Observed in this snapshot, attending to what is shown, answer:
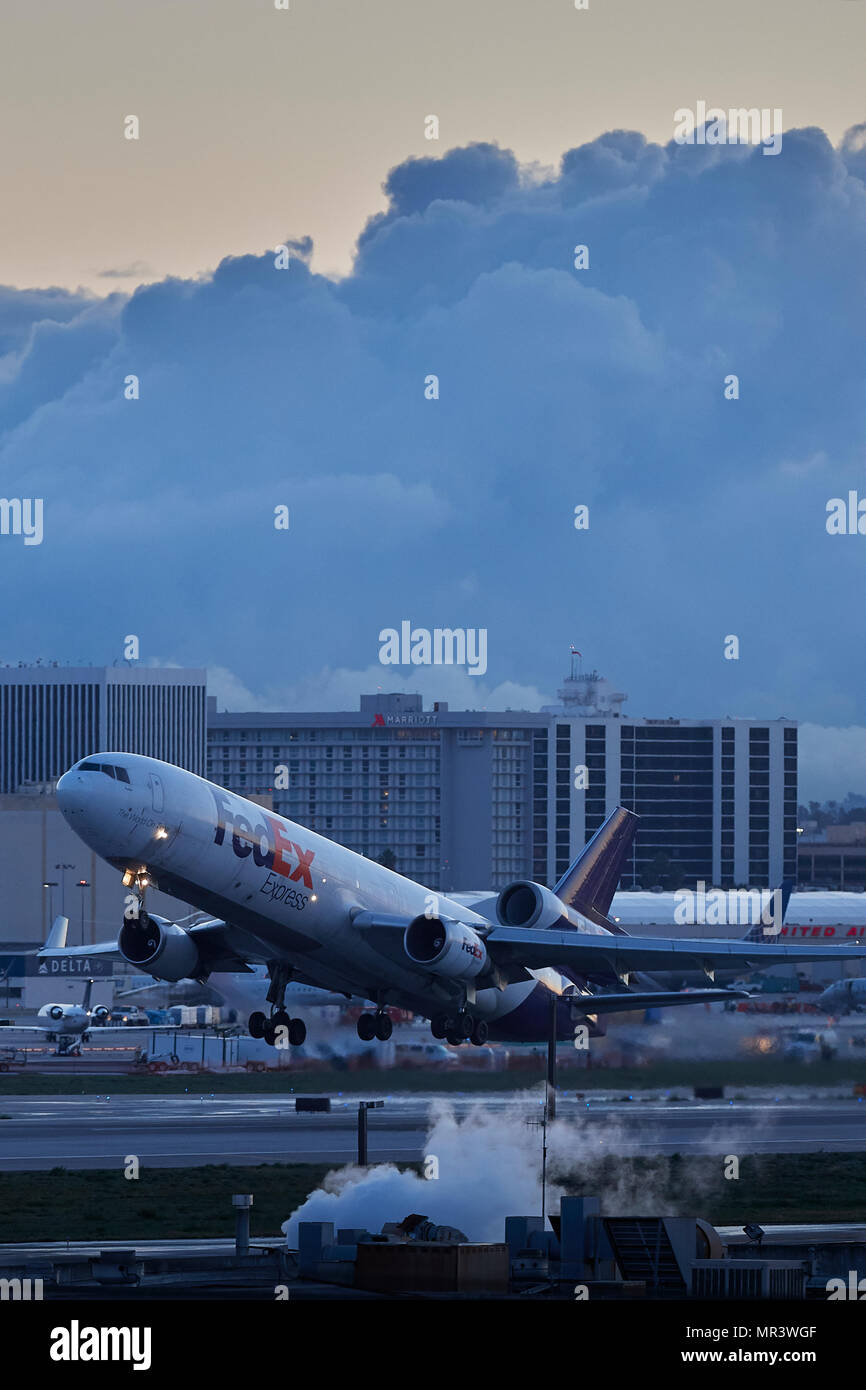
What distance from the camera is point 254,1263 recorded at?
174ft

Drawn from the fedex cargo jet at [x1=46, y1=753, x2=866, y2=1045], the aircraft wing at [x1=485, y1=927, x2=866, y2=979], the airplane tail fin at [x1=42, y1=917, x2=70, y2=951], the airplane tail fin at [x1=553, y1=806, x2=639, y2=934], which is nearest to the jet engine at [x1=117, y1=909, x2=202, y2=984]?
the fedex cargo jet at [x1=46, y1=753, x2=866, y2=1045]

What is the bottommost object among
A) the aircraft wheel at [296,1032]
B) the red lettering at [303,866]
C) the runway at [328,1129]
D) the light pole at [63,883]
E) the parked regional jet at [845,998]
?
the runway at [328,1129]

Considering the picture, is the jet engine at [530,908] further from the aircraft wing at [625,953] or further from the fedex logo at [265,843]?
the fedex logo at [265,843]

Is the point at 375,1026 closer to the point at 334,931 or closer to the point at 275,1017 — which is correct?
the point at 275,1017

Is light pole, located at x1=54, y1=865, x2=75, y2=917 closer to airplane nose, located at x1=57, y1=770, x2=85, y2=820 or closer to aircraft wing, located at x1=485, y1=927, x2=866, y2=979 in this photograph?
aircraft wing, located at x1=485, y1=927, x2=866, y2=979

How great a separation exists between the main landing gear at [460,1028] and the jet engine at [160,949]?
7.35 meters

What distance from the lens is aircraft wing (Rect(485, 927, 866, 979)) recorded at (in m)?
64.8

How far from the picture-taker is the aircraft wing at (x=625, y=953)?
213ft

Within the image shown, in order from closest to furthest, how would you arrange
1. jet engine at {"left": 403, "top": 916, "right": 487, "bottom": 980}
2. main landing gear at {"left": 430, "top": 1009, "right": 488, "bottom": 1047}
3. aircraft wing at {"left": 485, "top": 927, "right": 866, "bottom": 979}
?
jet engine at {"left": 403, "top": 916, "right": 487, "bottom": 980}, aircraft wing at {"left": 485, "top": 927, "right": 866, "bottom": 979}, main landing gear at {"left": 430, "top": 1009, "right": 488, "bottom": 1047}

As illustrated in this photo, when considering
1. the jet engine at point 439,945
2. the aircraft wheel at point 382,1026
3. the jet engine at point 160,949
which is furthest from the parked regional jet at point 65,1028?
the jet engine at point 439,945

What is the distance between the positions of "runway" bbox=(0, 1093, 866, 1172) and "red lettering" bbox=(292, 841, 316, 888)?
13.9 m
